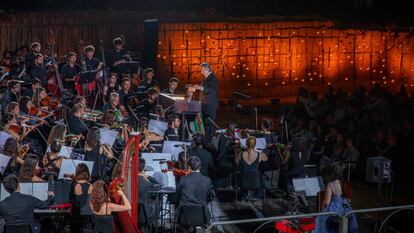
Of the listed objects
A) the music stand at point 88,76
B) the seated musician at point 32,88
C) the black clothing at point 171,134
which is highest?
the music stand at point 88,76

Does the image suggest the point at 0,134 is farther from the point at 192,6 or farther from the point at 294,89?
the point at 192,6

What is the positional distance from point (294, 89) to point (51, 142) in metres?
13.2

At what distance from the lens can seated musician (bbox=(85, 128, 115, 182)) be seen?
13.2 meters

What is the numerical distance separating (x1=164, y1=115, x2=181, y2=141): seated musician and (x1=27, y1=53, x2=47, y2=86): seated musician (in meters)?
4.55

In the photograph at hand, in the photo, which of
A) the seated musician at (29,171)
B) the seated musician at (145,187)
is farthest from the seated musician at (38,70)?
the seated musician at (145,187)

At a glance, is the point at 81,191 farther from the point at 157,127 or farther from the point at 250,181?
the point at 250,181

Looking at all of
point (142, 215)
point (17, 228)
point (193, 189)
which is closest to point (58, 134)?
point (142, 215)

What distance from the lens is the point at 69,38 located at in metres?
22.7

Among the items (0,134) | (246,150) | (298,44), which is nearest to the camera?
(0,134)

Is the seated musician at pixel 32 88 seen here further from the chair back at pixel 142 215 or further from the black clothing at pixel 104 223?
the black clothing at pixel 104 223

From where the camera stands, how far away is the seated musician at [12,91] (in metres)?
16.6

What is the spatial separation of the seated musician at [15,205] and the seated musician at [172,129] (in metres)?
4.95

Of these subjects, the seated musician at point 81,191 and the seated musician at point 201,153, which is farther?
the seated musician at point 201,153

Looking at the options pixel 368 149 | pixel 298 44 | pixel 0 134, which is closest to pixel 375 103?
pixel 368 149
